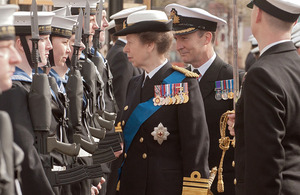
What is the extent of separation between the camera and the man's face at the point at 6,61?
347 centimetres

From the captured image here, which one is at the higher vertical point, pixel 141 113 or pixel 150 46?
pixel 150 46

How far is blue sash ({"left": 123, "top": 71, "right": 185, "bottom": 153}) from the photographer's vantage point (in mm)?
6137

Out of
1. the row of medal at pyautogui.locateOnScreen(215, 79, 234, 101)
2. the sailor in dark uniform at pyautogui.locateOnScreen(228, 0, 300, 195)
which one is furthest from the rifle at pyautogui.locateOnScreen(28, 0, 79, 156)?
the row of medal at pyautogui.locateOnScreen(215, 79, 234, 101)

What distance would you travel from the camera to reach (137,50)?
622cm

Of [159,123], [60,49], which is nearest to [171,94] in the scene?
[159,123]

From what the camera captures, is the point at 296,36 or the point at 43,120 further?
the point at 296,36

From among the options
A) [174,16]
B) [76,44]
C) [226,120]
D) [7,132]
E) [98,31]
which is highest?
[7,132]

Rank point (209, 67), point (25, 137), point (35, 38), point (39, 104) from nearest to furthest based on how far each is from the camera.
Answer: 1. point (25, 137)
2. point (39, 104)
3. point (35, 38)
4. point (209, 67)

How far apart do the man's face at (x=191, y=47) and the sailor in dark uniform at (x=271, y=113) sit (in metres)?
1.92

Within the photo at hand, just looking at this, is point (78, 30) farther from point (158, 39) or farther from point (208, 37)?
point (208, 37)

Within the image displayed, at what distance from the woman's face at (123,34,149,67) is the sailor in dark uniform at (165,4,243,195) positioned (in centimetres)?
70

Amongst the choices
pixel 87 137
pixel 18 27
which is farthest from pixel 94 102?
pixel 18 27

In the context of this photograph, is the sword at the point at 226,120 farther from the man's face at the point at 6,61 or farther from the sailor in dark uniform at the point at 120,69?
the sailor in dark uniform at the point at 120,69

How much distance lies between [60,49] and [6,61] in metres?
2.88
